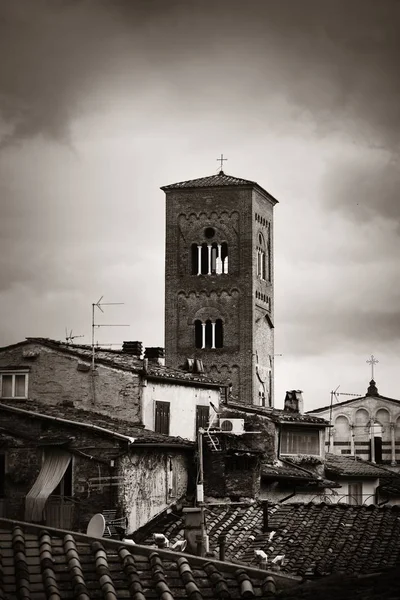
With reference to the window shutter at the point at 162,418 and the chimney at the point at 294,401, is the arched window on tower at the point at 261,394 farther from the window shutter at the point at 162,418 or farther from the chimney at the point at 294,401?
the window shutter at the point at 162,418

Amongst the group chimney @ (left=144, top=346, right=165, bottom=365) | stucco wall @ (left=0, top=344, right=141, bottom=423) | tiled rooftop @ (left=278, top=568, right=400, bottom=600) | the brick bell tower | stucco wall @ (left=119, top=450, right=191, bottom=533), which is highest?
the brick bell tower

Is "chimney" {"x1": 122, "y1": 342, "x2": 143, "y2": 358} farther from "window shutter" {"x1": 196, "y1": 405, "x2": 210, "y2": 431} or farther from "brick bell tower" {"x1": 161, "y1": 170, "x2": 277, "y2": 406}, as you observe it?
"brick bell tower" {"x1": 161, "y1": 170, "x2": 277, "y2": 406}

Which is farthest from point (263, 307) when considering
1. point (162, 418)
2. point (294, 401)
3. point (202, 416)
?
point (162, 418)

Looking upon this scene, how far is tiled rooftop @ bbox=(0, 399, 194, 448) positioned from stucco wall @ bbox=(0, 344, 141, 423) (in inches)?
17.2

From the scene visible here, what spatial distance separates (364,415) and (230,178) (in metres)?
18.5

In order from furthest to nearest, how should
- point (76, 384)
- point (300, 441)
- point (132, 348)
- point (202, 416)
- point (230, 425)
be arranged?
1. point (300, 441)
2. point (132, 348)
3. point (202, 416)
4. point (230, 425)
5. point (76, 384)

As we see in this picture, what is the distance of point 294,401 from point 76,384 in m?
15.3

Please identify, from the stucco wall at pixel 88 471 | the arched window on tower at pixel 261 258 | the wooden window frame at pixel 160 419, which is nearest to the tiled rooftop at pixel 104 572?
the stucco wall at pixel 88 471

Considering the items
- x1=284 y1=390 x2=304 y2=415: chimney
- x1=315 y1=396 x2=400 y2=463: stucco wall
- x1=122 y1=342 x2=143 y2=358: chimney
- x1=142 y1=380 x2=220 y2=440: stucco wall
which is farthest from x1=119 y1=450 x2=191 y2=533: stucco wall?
x1=315 y1=396 x2=400 y2=463: stucco wall

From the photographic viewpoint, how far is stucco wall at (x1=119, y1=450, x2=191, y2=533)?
29.8 metres

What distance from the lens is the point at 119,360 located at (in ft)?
122

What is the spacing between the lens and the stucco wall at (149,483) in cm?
2980

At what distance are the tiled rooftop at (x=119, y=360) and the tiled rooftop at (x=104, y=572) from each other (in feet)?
65.8

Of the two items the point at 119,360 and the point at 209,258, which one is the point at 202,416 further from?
the point at 209,258
